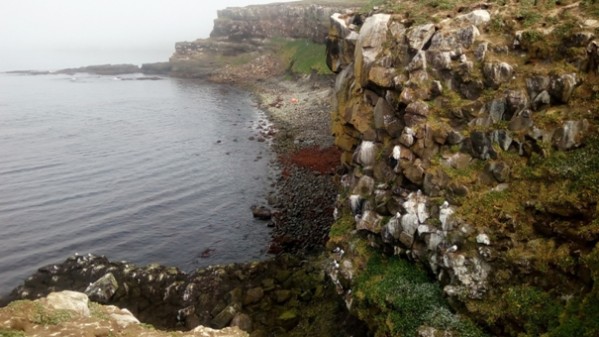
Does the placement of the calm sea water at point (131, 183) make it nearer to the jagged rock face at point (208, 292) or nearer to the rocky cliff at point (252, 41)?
the jagged rock face at point (208, 292)

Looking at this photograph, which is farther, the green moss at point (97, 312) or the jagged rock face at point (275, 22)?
the jagged rock face at point (275, 22)

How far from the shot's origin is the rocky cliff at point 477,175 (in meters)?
20.2

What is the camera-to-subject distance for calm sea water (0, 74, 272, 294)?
39969mm

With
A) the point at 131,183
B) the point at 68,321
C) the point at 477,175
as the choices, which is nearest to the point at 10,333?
the point at 68,321

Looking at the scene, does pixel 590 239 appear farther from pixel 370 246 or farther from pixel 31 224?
pixel 31 224

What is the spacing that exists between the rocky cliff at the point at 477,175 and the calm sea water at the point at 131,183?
15.7m

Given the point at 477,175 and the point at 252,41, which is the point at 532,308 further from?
the point at 252,41

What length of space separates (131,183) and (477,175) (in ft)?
145

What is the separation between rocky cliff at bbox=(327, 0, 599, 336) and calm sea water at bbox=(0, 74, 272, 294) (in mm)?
15716

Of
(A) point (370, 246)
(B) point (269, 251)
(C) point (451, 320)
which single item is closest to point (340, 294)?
(A) point (370, 246)

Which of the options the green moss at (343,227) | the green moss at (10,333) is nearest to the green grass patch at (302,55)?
the green moss at (343,227)

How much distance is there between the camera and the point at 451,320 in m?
21.5

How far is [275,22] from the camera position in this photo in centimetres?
13962

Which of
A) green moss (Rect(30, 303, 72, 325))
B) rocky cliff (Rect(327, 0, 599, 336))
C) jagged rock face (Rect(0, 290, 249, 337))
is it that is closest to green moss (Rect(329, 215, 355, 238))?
rocky cliff (Rect(327, 0, 599, 336))
